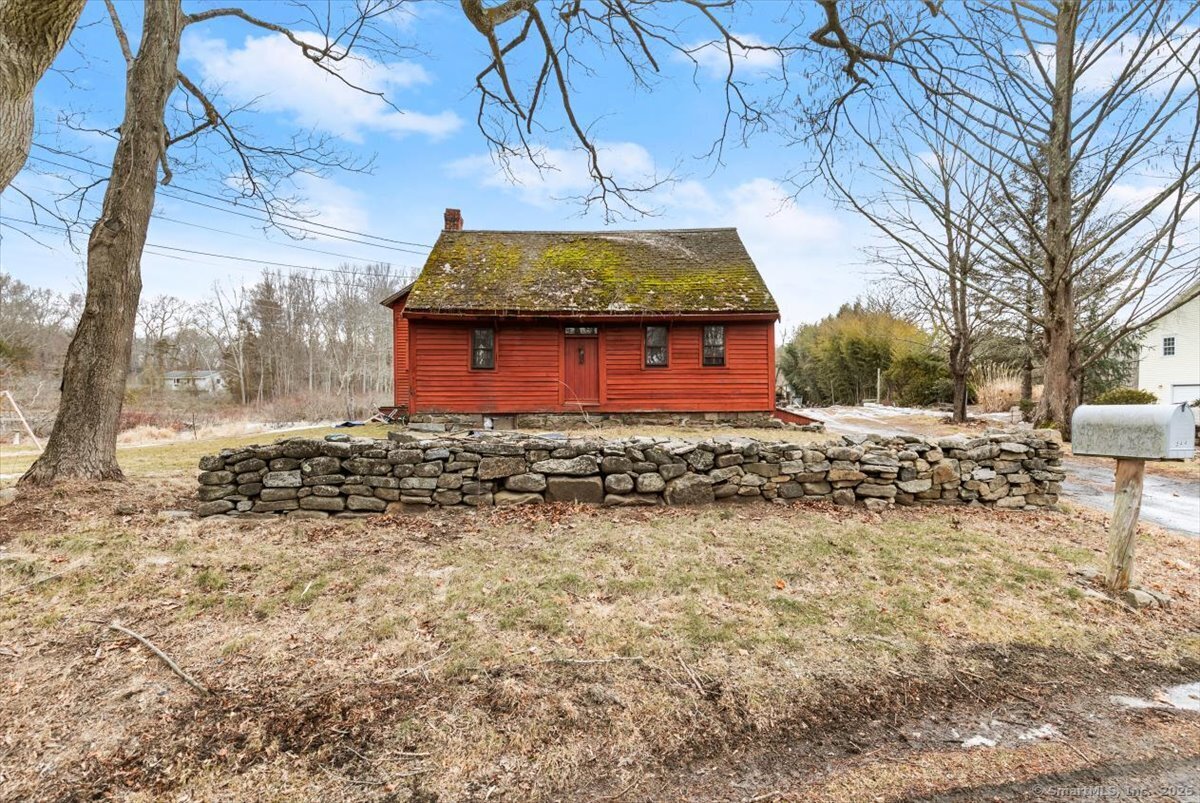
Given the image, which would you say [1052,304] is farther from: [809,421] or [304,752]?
[304,752]

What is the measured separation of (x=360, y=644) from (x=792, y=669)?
2597mm

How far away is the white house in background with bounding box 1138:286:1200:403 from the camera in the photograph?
23500mm

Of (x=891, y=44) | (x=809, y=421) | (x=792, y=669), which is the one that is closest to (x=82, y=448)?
(x=792, y=669)

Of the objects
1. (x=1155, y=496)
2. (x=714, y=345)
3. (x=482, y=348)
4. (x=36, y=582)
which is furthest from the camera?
(x=714, y=345)

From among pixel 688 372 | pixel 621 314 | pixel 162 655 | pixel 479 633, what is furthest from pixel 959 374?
pixel 162 655

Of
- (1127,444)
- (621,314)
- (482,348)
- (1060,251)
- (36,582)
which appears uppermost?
(1060,251)

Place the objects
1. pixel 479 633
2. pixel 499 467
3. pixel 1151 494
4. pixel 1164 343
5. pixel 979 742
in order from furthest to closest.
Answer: pixel 1164 343 → pixel 1151 494 → pixel 499 467 → pixel 479 633 → pixel 979 742

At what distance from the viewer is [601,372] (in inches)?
601

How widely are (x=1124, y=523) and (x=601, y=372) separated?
12.1 m

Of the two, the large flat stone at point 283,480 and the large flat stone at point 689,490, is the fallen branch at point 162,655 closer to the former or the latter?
the large flat stone at point 283,480

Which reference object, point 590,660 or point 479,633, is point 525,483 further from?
point 590,660

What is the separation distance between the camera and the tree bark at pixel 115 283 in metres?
6.12

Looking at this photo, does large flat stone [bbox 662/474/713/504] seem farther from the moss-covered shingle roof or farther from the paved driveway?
the moss-covered shingle roof

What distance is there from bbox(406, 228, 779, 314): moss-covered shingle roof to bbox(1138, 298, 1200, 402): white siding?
20.9 metres
